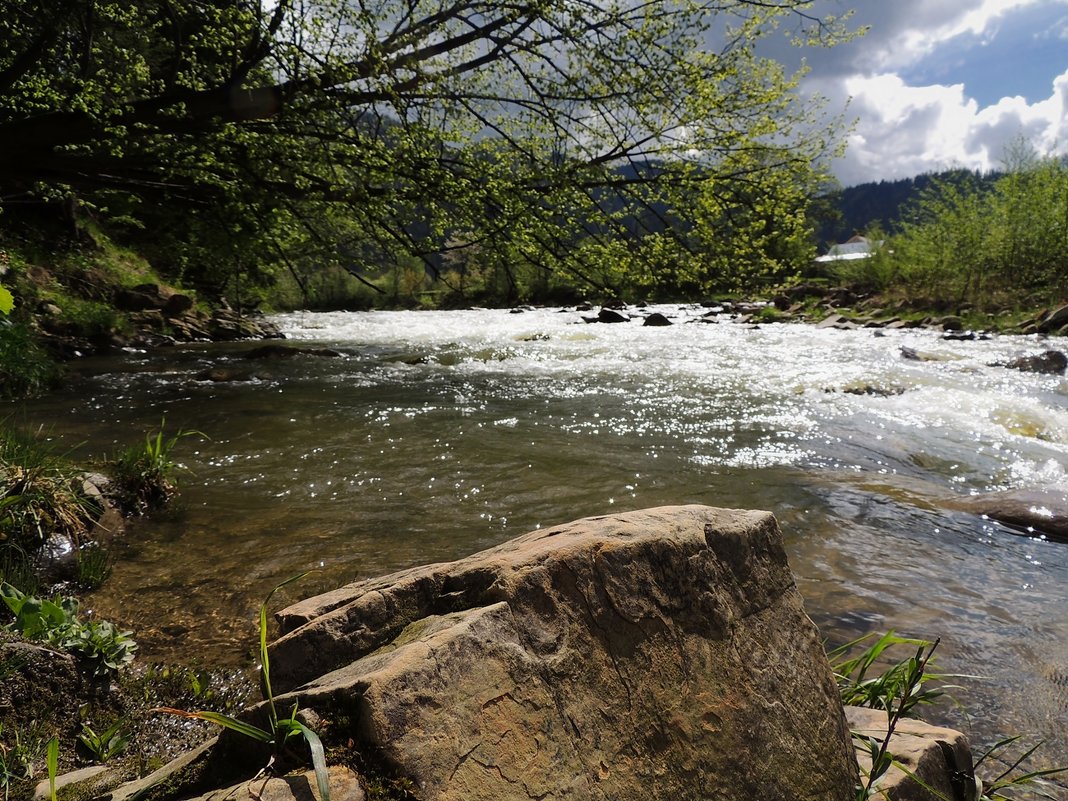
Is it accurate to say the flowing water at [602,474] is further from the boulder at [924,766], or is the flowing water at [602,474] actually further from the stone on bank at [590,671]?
the stone on bank at [590,671]

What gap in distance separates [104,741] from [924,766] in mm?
2791

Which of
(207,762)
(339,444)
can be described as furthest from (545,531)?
(339,444)

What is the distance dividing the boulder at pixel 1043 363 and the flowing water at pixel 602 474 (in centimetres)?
49

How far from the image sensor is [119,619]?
124 inches

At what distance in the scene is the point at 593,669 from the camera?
154 centimetres

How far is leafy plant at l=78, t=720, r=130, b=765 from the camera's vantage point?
2078 mm

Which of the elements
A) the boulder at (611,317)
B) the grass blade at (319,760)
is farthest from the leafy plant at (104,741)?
the boulder at (611,317)

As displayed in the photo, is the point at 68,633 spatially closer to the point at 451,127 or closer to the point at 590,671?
the point at 590,671

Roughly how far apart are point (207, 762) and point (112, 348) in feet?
49.7

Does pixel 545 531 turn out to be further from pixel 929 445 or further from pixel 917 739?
pixel 929 445

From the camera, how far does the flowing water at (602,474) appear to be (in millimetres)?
3422

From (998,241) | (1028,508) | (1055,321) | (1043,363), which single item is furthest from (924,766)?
(998,241)

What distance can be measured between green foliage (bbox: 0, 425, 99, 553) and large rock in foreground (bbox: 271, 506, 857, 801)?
8.89 ft

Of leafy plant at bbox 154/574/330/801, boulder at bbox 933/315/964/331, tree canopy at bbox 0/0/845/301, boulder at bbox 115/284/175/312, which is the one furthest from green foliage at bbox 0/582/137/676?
boulder at bbox 933/315/964/331
